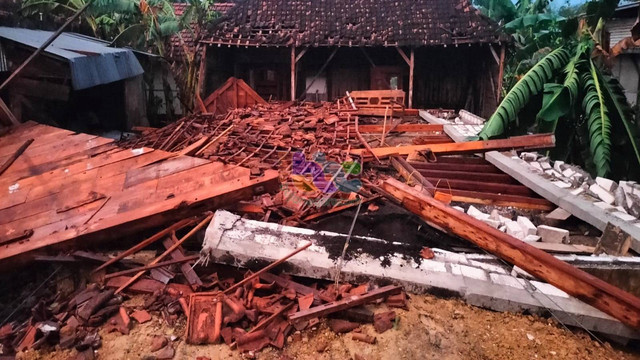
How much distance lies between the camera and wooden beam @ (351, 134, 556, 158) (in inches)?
215

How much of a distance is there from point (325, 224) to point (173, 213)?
171 centimetres

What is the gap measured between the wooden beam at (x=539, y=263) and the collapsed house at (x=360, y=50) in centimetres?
1203

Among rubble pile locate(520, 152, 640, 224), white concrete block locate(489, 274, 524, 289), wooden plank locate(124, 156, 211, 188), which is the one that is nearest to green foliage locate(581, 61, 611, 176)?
rubble pile locate(520, 152, 640, 224)

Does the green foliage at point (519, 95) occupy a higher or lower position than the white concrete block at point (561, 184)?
higher

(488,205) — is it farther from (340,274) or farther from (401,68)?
(401,68)

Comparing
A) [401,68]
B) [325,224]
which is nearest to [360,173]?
[325,224]

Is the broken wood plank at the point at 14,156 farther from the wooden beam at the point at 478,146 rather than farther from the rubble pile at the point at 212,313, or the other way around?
the wooden beam at the point at 478,146

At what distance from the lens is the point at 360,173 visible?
617 centimetres

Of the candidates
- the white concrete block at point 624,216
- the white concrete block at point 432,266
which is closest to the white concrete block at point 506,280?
the white concrete block at point 432,266

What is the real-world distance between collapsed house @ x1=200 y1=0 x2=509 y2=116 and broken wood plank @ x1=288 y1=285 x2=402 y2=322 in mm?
12706

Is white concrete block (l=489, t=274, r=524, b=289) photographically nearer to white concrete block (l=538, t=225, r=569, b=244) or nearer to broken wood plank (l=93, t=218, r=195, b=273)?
white concrete block (l=538, t=225, r=569, b=244)

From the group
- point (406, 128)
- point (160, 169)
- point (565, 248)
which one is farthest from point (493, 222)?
point (406, 128)

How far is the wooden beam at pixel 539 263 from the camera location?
268 cm

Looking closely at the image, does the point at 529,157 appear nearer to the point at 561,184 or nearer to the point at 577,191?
the point at 561,184
